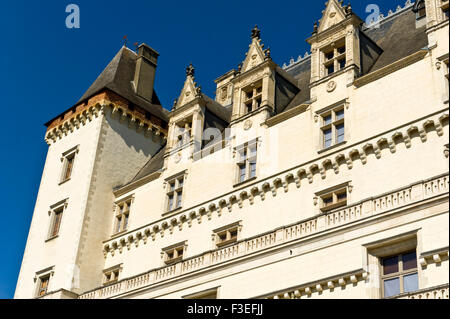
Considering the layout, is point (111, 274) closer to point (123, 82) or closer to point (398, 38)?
point (123, 82)

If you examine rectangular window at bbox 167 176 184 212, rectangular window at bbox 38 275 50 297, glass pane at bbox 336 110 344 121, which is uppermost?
glass pane at bbox 336 110 344 121

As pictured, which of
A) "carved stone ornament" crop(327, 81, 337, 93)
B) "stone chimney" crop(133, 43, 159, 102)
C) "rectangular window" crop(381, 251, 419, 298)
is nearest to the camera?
"rectangular window" crop(381, 251, 419, 298)

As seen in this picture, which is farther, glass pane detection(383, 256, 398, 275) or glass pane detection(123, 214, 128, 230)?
glass pane detection(123, 214, 128, 230)

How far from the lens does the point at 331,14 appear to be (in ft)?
109

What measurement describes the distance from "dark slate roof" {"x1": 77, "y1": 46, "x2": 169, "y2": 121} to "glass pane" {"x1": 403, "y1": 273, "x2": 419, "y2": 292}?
845 inches

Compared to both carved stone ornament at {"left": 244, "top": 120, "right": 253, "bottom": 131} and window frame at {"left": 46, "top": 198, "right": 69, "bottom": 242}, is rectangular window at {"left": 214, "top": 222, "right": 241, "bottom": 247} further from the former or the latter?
window frame at {"left": 46, "top": 198, "right": 69, "bottom": 242}

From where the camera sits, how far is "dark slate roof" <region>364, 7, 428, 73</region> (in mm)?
30547

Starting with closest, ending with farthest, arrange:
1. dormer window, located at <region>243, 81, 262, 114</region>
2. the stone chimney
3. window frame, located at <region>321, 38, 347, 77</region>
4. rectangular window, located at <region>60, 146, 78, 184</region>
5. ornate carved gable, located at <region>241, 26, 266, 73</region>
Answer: window frame, located at <region>321, 38, 347, 77</region> → dormer window, located at <region>243, 81, 262, 114</region> → ornate carved gable, located at <region>241, 26, 266, 73</region> → rectangular window, located at <region>60, 146, 78, 184</region> → the stone chimney

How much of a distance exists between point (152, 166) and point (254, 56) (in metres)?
8.64

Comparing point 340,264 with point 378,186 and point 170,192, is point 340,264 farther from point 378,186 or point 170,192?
point 170,192

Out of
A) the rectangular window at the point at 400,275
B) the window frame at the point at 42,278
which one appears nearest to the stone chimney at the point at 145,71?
the window frame at the point at 42,278

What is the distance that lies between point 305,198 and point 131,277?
9382 mm

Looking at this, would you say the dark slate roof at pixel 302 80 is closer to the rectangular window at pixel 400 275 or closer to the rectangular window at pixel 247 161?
the rectangular window at pixel 247 161

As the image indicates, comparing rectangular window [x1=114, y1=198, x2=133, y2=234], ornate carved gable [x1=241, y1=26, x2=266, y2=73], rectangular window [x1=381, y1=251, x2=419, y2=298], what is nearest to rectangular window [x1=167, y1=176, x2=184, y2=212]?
rectangular window [x1=114, y1=198, x2=133, y2=234]
